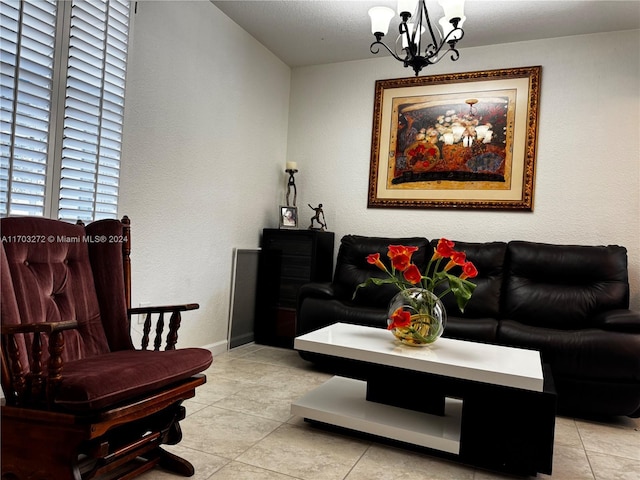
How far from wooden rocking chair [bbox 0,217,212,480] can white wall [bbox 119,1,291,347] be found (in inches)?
30.1

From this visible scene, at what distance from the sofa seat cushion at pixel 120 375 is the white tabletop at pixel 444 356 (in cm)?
68

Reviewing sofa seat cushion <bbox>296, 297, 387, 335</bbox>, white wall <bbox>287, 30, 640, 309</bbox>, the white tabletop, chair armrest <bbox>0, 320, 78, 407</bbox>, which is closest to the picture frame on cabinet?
white wall <bbox>287, 30, 640, 309</bbox>

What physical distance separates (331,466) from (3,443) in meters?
1.21

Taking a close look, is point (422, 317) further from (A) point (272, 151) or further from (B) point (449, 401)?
(A) point (272, 151)

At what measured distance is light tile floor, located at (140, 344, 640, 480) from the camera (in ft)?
6.07

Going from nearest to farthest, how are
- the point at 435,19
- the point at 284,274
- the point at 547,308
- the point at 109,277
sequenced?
the point at 109,277, the point at 547,308, the point at 435,19, the point at 284,274

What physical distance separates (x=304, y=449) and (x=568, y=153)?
301 centimetres

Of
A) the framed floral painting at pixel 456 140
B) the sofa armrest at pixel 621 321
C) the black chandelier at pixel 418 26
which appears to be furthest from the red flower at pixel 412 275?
the framed floral painting at pixel 456 140

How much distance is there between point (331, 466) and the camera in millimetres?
1898

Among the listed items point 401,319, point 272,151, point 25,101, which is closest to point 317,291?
point 401,319

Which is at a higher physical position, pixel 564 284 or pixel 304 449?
pixel 564 284

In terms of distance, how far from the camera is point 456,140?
12.5 ft

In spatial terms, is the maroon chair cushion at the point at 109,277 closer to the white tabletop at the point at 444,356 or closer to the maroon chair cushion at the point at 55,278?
the maroon chair cushion at the point at 55,278

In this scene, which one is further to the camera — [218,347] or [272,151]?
[272,151]
